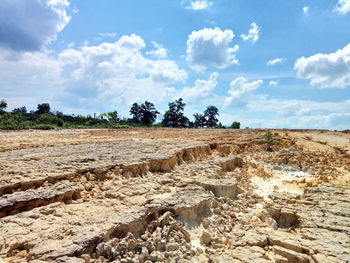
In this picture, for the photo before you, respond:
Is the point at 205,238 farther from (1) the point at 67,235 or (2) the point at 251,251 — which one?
(1) the point at 67,235

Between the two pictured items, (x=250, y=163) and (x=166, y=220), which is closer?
(x=166, y=220)

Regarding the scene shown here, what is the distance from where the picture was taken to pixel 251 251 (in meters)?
4.63

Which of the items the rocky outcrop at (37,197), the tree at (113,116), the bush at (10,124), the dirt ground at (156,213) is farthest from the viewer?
the tree at (113,116)

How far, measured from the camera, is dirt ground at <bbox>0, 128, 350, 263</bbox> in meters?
4.09

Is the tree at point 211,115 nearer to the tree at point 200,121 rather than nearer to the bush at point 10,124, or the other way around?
the tree at point 200,121

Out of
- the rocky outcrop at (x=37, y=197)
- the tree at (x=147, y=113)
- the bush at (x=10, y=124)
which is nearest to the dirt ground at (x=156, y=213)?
the rocky outcrop at (x=37, y=197)

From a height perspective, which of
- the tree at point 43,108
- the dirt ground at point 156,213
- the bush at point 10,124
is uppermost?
the tree at point 43,108

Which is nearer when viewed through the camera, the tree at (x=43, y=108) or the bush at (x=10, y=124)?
the bush at (x=10, y=124)

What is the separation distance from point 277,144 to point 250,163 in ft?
19.3

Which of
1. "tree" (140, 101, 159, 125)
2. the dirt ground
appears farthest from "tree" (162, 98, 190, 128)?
the dirt ground

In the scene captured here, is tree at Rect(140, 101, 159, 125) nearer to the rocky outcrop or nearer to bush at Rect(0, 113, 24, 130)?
bush at Rect(0, 113, 24, 130)

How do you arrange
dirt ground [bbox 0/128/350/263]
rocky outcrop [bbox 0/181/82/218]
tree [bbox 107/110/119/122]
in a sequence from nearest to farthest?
1. dirt ground [bbox 0/128/350/263]
2. rocky outcrop [bbox 0/181/82/218]
3. tree [bbox 107/110/119/122]

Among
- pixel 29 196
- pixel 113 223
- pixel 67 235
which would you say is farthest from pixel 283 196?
pixel 29 196

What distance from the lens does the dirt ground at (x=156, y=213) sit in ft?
13.4
